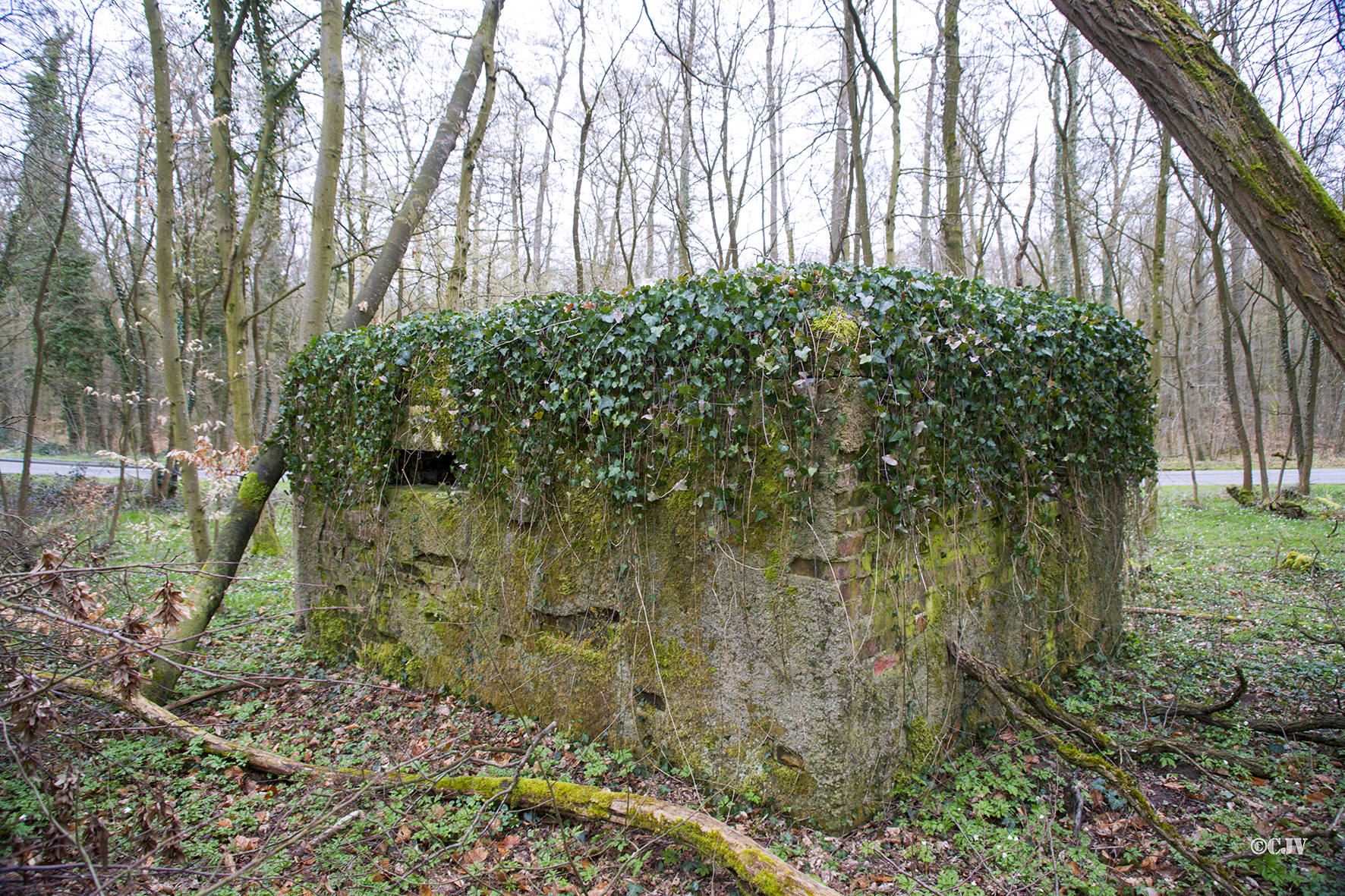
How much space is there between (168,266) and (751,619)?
706 cm

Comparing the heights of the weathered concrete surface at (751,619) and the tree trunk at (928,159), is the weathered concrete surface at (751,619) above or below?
below

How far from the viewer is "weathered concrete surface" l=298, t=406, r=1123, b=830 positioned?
2.63 m

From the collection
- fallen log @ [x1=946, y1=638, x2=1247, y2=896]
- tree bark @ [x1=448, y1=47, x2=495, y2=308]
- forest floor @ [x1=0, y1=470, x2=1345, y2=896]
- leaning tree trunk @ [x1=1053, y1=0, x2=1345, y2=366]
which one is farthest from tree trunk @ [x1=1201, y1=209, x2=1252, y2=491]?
tree bark @ [x1=448, y1=47, x2=495, y2=308]

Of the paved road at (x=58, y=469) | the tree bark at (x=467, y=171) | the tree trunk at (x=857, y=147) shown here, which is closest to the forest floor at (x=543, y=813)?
the tree trunk at (x=857, y=147)

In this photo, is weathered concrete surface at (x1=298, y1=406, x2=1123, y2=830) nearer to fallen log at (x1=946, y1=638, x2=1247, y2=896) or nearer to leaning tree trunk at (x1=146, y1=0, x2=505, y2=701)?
fallen log at (x1=946, y1=638, x2=1247, y2=896)

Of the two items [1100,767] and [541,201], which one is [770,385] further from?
[541,201]

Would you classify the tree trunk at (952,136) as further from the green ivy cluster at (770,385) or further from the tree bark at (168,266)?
the tree bark at (168,266)

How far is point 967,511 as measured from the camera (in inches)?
123

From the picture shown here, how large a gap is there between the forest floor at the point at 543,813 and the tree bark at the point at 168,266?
7.95 ft

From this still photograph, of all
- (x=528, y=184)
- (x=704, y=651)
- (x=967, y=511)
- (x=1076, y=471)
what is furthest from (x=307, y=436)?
(x=528, y=184)

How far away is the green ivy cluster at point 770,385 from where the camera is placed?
262cm

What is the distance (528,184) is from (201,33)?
24.8 feet

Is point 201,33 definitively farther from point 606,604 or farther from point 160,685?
point 606,604

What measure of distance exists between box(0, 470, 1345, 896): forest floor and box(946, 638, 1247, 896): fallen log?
19 centimetres
